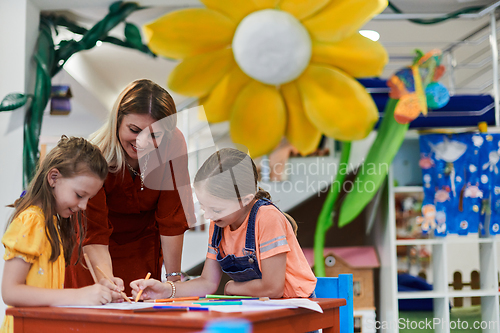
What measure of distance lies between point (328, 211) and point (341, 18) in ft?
3.23

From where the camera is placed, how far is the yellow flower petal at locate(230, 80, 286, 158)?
2.35 m

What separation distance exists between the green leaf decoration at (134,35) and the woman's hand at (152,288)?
181 cm

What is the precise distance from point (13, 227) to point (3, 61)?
5.81ft

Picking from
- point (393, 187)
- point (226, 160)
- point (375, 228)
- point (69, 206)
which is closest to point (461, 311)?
point (375, 228)

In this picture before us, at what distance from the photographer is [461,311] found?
8.59 ft

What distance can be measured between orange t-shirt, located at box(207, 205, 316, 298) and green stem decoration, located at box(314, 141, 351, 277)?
57.9 inches

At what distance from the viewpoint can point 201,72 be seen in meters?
2.39

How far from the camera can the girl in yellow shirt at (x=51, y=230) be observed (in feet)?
2.74

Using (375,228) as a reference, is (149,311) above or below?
below

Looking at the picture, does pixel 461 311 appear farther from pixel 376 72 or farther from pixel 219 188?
pixel 219 188

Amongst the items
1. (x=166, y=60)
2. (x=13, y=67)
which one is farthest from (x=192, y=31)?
(x=13, y=67)

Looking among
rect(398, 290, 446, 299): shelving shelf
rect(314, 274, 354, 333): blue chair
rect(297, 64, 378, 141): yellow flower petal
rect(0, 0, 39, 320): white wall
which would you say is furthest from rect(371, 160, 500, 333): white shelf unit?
rect(0, 0, 39, 320): white wall

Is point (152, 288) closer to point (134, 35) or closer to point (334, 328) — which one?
point (334, 328)

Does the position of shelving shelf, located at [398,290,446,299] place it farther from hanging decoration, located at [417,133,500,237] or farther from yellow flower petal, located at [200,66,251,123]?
yellow flower petal, located at [200,66,251,123]
